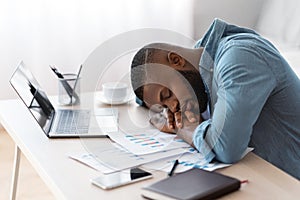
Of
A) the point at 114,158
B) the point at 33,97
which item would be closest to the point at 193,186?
the point at 114,158

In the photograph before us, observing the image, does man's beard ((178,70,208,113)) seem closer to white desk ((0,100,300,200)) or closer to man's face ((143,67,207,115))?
man's face ((143,67,207,115))

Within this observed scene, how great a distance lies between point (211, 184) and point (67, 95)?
2.84 feet

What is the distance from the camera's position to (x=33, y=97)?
1.59 meters

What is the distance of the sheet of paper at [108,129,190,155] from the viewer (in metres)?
1.37

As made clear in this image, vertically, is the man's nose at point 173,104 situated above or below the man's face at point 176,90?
below

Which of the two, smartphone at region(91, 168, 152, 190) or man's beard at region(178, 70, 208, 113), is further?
man's beard at region(178, 70, 208, 113)

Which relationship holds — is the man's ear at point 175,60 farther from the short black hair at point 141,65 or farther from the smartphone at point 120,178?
the smartphone at point 120,178

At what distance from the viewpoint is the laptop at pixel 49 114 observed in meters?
1.51

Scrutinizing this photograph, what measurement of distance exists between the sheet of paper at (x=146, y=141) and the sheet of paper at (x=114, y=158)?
2 centimetres

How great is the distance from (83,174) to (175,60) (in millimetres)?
511

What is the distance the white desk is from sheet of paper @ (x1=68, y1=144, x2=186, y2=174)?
3 cm

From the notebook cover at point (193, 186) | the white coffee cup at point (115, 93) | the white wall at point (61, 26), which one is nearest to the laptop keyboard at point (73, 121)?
the white coffee cup at point (115, 93)

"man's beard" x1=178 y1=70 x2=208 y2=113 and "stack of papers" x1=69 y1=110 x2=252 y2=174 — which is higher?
"man's beard" x1=178 y1=70 x2=208 y2=113

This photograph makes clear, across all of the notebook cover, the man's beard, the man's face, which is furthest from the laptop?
the notebook cover
